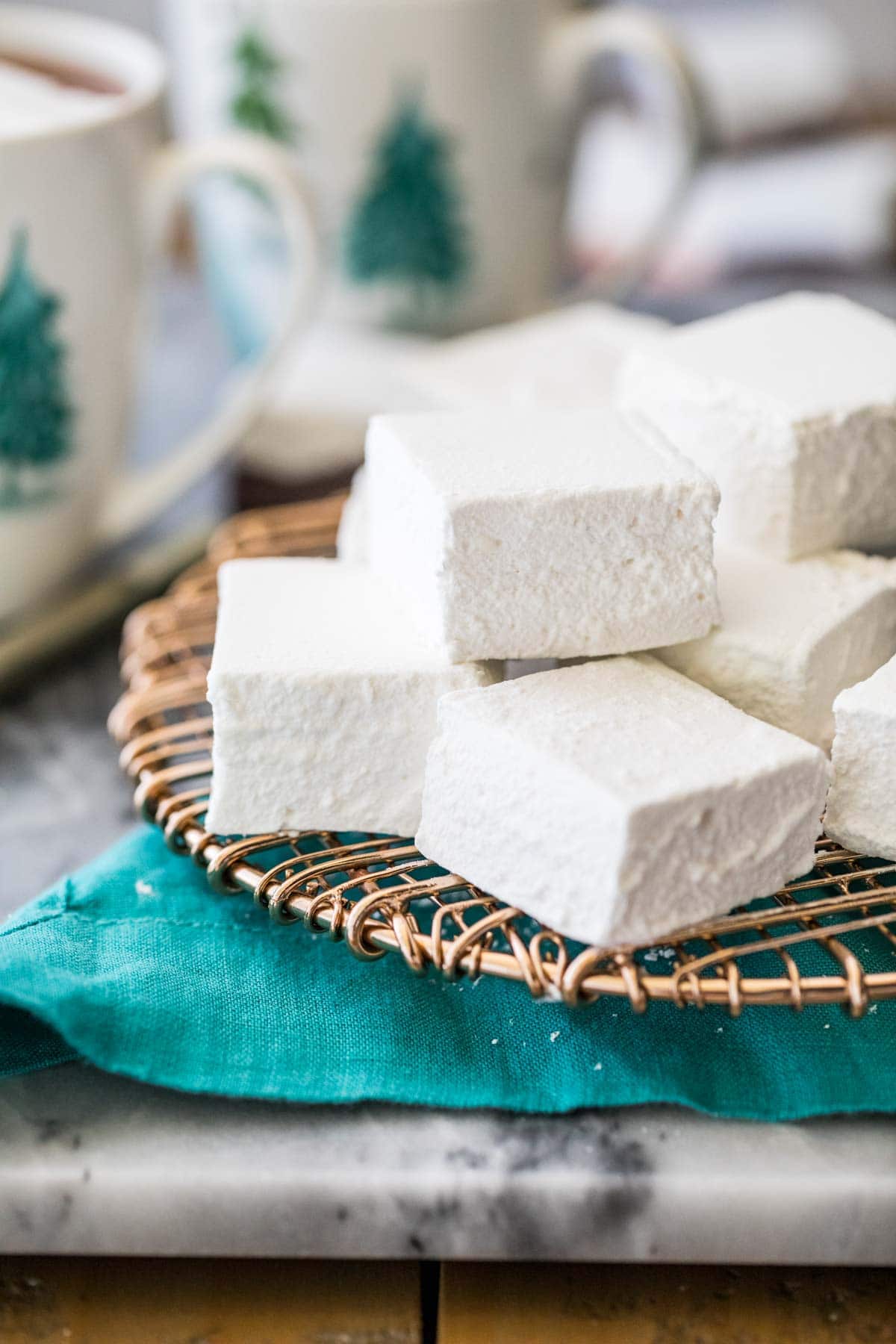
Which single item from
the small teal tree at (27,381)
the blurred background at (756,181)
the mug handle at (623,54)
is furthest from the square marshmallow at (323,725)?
the blurred background at (756,181)

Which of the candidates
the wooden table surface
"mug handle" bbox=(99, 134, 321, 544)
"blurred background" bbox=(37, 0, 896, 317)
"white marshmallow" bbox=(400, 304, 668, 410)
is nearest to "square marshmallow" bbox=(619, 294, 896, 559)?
"white marshmallow" bbox=(400, 304, 668, 410)

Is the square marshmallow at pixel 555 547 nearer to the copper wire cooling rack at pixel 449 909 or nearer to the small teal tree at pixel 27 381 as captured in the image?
the copper wire cooling rack at pixel 449 909

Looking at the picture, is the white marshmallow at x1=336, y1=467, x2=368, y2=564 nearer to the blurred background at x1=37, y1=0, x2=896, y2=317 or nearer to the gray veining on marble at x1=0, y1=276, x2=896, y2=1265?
the gray veining on marble at x1=0, y1=276, x2=896, y2=1265

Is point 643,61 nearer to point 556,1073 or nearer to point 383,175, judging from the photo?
point 383,175

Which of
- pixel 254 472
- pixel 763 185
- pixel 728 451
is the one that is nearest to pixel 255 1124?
pixel 728 451

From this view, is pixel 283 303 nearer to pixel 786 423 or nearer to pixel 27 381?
pixel 27 381

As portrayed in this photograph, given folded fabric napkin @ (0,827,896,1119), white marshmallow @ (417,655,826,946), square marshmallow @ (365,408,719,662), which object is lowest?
folded fabric napkin @ (0,827,896,1119)

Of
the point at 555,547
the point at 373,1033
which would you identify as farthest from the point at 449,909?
the point at 555,547
